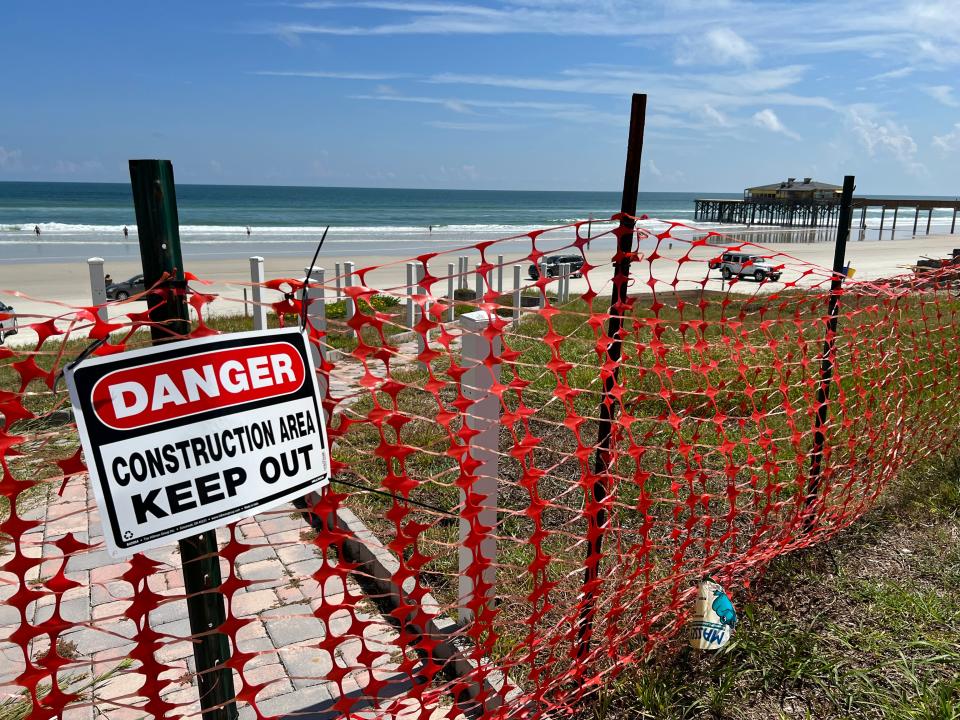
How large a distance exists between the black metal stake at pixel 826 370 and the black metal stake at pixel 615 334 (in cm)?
151

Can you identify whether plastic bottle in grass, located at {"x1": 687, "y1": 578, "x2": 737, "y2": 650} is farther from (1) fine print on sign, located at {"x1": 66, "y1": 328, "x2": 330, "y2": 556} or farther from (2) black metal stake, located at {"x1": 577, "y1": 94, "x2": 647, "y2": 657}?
(1) fine print on sign, located at {"x1": 66, "y1": 328, "x2": 330, "y2": 556}

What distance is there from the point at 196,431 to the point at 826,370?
3.36 m

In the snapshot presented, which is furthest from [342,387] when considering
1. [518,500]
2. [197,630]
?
[197,630]

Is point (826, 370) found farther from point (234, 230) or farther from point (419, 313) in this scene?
point (234, 230)

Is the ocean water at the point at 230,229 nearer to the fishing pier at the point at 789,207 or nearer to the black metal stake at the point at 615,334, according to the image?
the black metal stake at the point at 615,334

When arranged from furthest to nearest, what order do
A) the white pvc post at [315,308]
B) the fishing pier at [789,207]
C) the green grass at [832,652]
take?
the fishing pier at [789,207] → the green grass at [832,652] → the white pvc post at [315,308]

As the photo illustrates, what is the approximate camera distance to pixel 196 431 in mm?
1724

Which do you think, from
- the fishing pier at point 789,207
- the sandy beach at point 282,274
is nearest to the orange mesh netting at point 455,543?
the sandy beach at point 282,274

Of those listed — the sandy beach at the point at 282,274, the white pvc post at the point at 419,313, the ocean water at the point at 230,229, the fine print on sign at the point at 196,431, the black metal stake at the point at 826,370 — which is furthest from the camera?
the ocean water at the point at 230,229

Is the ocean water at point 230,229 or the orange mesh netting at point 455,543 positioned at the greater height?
the orange mesh netting at point 455,543

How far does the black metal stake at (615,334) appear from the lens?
8.71 ft

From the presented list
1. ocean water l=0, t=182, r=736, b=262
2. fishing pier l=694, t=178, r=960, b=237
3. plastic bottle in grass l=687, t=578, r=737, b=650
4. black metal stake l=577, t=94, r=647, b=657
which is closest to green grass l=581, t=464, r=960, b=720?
plastic bottle in grass l=687, t=578, r=737, b=650

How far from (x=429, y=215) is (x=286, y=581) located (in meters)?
75.3

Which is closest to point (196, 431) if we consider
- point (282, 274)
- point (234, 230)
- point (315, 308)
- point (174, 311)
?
point (174, 311)
